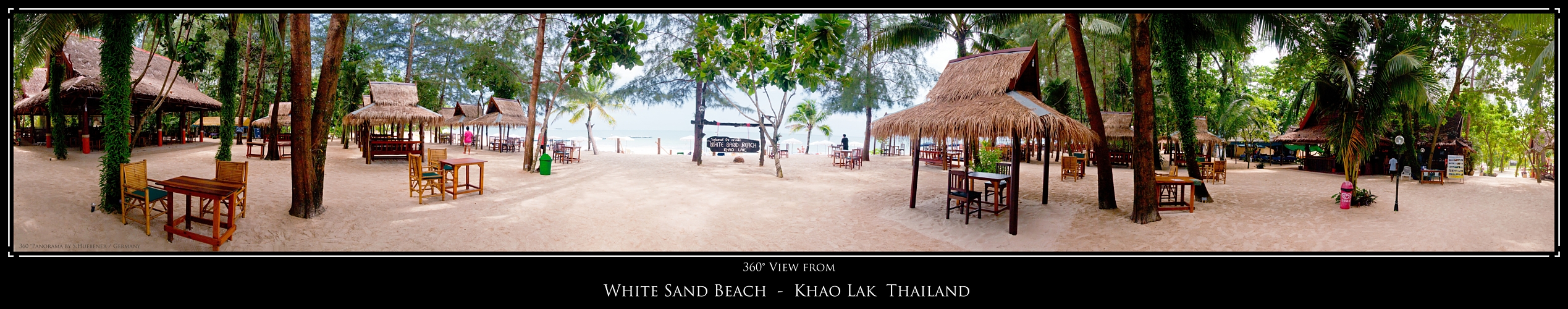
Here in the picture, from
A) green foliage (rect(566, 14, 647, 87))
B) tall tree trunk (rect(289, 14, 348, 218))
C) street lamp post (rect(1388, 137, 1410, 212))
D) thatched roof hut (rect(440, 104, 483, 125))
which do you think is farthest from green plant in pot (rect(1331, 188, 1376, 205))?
thatched roof hut (rect(440, 104, 483, 125))

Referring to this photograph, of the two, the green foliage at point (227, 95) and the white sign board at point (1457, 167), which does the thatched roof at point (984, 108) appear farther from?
the green foliage at point (227, 95)

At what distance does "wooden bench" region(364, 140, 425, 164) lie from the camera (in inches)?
409

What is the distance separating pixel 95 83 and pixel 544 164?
584cm

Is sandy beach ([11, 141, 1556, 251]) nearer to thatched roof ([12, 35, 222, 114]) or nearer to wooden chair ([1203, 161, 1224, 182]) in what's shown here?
thatched roof ([12, 35, 222, 114])

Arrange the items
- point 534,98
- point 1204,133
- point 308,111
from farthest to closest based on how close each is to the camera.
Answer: point 1204,133
point 534,98
point 308,111

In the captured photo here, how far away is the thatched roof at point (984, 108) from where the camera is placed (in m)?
5.19

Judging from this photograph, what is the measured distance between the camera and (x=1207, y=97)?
582 inches

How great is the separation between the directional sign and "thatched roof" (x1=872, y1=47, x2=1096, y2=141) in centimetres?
1140

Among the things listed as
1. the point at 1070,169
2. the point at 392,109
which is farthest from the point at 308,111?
the point at 1070,169

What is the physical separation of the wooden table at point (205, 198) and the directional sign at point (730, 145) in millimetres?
13995

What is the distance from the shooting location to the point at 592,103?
2489cm

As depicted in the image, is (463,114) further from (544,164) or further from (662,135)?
(662,135)

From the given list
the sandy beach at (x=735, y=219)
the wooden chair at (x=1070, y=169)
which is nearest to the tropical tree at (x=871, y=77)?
the wooden chair at (x=1070, y=169)
